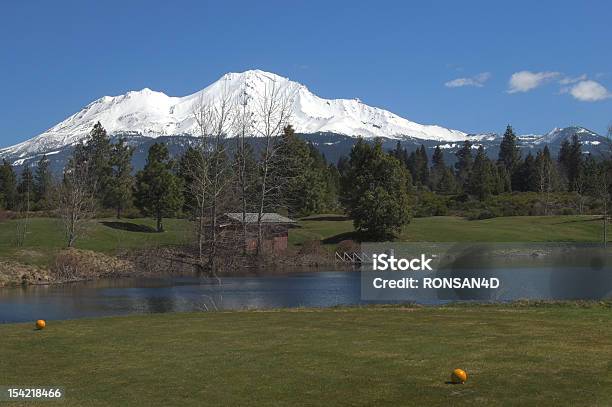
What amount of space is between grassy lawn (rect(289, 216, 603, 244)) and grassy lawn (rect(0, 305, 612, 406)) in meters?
57.0

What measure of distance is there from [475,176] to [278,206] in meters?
62.3

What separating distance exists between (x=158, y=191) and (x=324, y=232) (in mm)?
21016

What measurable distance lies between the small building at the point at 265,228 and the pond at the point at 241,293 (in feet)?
59.9

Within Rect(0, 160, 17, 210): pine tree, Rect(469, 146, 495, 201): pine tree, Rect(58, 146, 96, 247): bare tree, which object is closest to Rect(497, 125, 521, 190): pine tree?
Rect(469, 146, 495, 201): pine tree

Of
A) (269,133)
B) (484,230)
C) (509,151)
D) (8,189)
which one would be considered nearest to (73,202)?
(269,133)

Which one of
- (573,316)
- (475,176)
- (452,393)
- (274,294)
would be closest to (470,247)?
(274,294)

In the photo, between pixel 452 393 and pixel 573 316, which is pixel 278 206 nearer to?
pixel 573 316

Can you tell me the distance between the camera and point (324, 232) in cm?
8494

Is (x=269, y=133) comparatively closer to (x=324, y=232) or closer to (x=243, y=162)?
(x=243, y=162)

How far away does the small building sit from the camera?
73.6m

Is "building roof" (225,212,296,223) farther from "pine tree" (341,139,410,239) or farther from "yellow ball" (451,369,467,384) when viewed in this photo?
"yellow ball" (451,369,467,384)

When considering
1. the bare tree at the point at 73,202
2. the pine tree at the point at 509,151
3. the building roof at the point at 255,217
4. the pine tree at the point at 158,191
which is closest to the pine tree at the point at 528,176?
the pine tree at the point at 509,151

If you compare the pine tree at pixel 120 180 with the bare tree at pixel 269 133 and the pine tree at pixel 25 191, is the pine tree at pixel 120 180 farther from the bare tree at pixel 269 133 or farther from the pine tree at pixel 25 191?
the bare tree at pixel 269 133

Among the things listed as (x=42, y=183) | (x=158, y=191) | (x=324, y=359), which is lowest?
(x=324, y=359)
